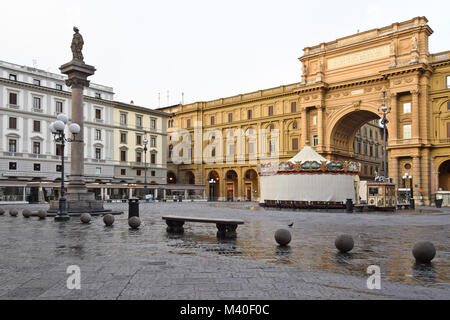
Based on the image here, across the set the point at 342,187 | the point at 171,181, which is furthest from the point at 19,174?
the point at 342,187

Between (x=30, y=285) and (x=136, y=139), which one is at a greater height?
(x=136, y=139)

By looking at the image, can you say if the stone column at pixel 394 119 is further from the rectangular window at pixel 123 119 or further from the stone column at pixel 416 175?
the rectangular window at pixel 123 119

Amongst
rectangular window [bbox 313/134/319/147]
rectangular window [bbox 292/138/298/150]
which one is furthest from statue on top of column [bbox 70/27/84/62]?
rectangular window [bbox 292/138/298/150]

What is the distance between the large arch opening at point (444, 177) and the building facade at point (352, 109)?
0.36ft

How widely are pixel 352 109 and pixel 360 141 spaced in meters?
17.1

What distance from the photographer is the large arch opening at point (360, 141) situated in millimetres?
49500

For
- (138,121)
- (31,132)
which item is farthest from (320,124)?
(31,132)

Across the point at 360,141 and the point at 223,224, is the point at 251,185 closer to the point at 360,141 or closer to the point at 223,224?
the point at 360,141

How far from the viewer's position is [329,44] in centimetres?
→ 4966

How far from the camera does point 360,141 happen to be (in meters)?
62.9

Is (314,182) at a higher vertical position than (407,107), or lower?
lower

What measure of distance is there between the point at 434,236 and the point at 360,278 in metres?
7.46

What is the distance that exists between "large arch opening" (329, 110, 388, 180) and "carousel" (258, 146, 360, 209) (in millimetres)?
9595
